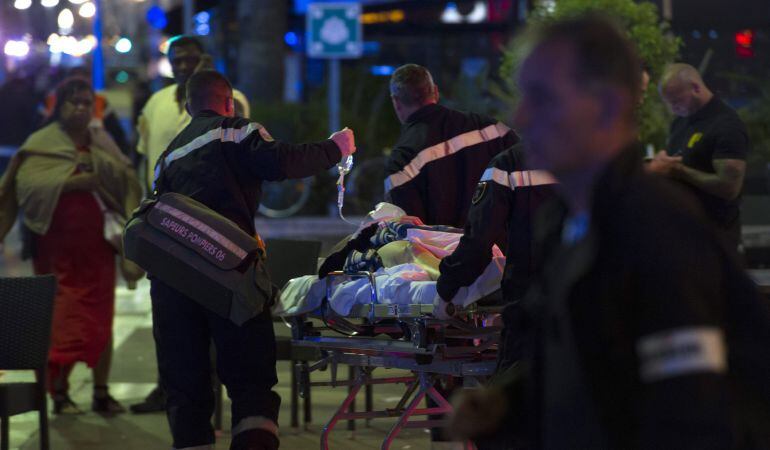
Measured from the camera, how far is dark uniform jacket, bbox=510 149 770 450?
2.11 meters

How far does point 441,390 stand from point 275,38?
1548 centimetres

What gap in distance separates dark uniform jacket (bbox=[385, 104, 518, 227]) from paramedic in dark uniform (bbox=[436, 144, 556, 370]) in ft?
5.60

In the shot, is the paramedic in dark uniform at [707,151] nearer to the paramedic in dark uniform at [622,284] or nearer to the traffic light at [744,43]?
the paramedic in dark uniform at [622,284]

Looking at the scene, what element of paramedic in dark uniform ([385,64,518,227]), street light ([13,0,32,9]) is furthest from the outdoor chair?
street light ([13,0,32,9])

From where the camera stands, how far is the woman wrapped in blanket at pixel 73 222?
28.8 feet

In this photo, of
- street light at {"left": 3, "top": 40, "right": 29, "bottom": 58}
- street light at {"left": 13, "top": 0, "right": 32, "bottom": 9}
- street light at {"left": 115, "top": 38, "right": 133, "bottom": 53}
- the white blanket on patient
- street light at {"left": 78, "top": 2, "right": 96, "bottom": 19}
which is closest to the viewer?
the white blanket on patient

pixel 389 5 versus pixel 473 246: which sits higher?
pixel 389 5

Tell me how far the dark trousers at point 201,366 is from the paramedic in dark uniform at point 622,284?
3.99 m

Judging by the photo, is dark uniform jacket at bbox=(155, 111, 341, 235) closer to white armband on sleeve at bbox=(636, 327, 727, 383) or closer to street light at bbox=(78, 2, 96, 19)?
white armband on sleeve at bbox=(636, 327, 727, 383)

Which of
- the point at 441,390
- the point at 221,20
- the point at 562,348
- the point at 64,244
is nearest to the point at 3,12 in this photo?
the point at 221,20

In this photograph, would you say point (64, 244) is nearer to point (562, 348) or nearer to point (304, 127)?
point (562, 348)

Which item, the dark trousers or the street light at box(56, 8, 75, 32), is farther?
the street light at box(56, 8, 75, 32)

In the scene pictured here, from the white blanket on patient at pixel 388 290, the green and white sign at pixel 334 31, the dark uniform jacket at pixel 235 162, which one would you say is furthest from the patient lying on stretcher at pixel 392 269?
the green and white sign at pixel 334 31

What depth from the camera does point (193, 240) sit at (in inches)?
245
